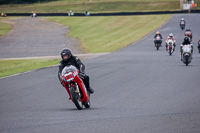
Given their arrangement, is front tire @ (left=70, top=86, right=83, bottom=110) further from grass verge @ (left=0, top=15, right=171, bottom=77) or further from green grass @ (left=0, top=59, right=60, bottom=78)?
grass verge @ (left=0, top=15, right=171, bottom=77)

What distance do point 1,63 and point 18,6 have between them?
5391cm

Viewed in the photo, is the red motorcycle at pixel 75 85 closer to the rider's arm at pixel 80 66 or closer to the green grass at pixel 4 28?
the rider's arm at pixel 80 66

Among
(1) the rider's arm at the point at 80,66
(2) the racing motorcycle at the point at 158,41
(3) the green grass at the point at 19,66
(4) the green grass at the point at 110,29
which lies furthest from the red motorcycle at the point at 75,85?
(4) the green grass at the point at 110,29

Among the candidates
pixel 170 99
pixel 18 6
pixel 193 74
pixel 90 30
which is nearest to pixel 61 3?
pixel 18 6

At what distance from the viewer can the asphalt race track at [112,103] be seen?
7609 millimetres

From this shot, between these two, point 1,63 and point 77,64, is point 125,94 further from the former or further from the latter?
point 1,63

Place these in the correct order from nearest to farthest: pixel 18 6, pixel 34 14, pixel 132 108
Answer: pixel 132 108 → pixel 34 14 → pixel 18 6

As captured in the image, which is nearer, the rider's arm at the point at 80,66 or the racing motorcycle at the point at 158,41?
the rider's arm at the point at 80,66

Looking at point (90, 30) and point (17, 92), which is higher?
point (17, 92)

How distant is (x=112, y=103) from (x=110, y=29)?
44.5m

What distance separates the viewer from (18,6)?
81.2m

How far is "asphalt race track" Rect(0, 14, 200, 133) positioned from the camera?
25.0 feet

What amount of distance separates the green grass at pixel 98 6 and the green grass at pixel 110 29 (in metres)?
11.9

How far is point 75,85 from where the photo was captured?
9.83m
